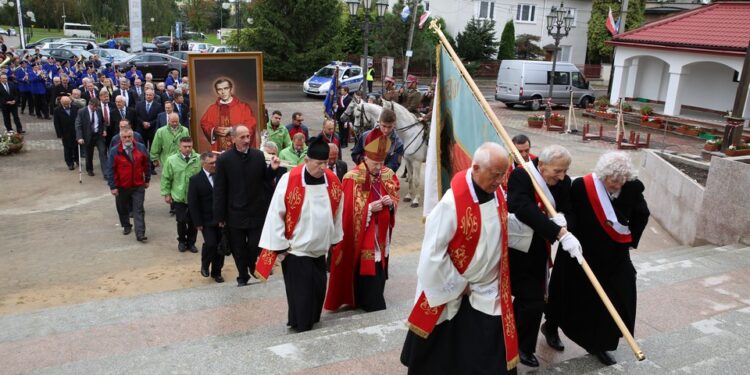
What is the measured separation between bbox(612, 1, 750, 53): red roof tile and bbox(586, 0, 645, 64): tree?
15996mm

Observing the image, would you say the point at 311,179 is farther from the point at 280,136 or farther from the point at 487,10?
the point at 487,10

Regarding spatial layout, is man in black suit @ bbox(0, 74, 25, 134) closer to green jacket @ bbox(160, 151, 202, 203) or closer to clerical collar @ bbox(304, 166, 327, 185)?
green jacket @ bbox(160, 151, 202, 203)

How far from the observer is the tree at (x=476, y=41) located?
132 feet

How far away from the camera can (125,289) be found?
23.8ft

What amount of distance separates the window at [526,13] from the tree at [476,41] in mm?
3902

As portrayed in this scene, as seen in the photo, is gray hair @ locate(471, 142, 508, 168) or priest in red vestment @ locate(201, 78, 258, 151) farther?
priest in red vestment @ locate(201, 78, 258, 151)

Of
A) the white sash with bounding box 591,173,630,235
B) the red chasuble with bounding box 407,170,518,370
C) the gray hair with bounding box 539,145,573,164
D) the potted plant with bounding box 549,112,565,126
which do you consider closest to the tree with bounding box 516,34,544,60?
the potted plant with bounding box 549,112,565,126

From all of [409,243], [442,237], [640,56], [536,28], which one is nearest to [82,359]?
[442,237]

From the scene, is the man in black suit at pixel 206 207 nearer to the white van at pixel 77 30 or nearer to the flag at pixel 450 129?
the flag at pixel 450 129

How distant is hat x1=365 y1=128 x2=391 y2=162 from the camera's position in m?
5.67

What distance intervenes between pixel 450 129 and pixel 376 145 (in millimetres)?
1042

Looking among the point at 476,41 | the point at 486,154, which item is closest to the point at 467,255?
the point at 486,154

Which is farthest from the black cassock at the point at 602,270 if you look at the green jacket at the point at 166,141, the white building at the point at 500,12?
the white building at the point at 500,12

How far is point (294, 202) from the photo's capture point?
4.92 metres
